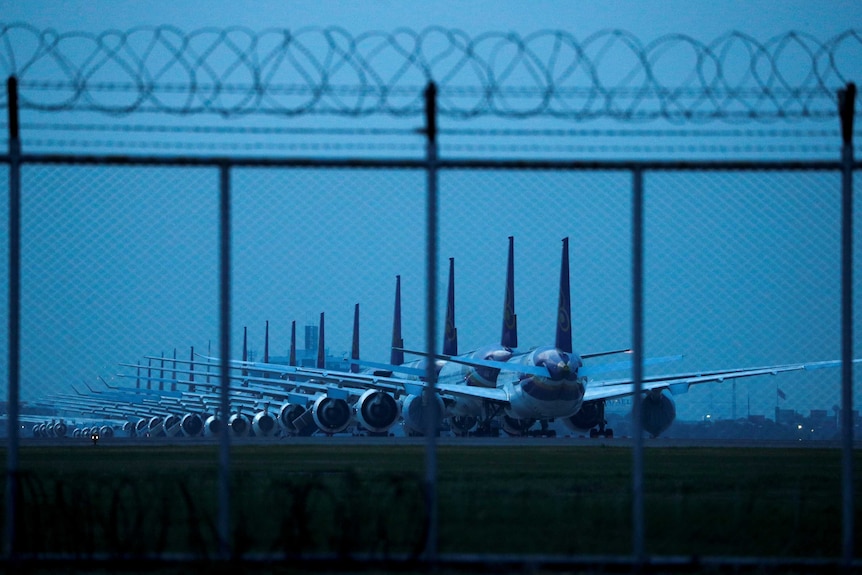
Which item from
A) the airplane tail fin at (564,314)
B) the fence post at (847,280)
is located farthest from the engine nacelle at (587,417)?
the fence post at (847,280)

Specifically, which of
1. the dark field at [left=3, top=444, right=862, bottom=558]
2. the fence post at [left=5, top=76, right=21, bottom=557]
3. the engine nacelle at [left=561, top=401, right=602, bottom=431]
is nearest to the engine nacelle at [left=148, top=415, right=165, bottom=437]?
the engine nacelle at [left=561, top=401, right=602, bottom=431]

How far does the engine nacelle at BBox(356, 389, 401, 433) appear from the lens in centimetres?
4488

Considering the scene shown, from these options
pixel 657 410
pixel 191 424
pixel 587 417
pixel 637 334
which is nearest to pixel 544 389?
pixel 657 410

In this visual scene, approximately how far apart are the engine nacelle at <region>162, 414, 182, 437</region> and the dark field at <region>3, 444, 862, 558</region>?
67957mm

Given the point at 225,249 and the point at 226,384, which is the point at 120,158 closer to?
the point at 225,249

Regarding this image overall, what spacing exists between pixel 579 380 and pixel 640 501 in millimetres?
36938

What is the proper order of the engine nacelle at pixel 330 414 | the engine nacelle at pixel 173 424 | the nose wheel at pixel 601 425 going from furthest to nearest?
the engine nacelle at pixel 173 424 < the nose wheel at pixel 601 425 < the engine nacelle at pixel 330 414

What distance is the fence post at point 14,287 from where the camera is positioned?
7871mm

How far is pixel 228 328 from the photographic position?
7859 mm

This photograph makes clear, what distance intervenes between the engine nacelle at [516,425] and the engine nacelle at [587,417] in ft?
6.17

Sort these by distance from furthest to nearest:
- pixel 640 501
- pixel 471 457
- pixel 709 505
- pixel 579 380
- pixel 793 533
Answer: pixel 579 380, pixel 471 457, pixel 709 505, pixel 793 533, pixel 640 501

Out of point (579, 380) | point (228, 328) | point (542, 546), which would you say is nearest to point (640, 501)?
point (542, 546)

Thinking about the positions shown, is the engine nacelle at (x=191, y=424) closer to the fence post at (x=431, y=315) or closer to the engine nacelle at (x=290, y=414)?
the engine nacelle at (x=290, y=414)

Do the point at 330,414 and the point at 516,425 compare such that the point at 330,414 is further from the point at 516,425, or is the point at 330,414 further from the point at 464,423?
the point at 464,423
